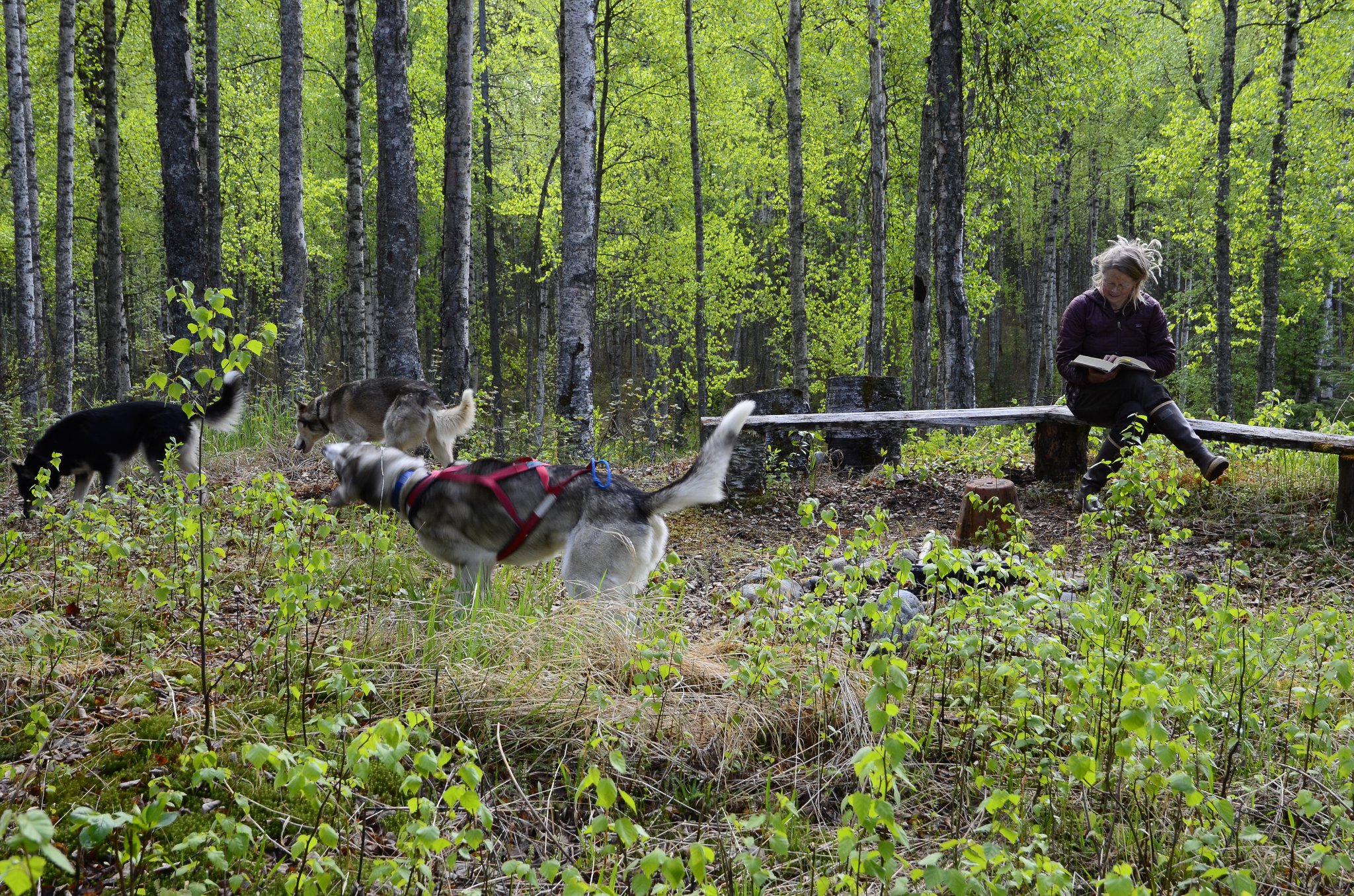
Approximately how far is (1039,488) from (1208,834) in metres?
6.66

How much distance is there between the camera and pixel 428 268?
3497 centimetres

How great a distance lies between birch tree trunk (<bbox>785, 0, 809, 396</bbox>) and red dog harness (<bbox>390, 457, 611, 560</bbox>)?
375 inches

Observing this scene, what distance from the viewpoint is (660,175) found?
905 inches

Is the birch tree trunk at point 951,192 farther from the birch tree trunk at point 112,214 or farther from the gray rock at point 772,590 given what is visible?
the birch tree trunk at point 112,214

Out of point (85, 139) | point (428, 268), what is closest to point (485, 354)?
point (428, 268)

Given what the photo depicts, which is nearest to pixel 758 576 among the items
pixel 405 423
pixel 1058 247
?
pixel 405 423

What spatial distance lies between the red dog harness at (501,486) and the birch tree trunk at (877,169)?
9922 millimetres

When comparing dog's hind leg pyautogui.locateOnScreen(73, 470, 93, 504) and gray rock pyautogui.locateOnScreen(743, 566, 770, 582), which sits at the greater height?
dog's hind leg pyautogui.locateOnScreen(73, 470, 93, 504)

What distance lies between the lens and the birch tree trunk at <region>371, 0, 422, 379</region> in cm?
881

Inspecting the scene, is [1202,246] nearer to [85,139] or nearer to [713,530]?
[713,530]

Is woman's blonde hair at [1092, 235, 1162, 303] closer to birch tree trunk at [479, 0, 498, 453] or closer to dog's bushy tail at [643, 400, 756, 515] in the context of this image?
dog's bushy tail at [643, 400, 756, 515]

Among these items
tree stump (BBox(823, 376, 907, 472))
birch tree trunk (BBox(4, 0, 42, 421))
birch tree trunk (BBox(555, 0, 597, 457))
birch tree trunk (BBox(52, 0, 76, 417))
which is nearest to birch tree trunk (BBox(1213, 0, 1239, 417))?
tree stump (BBox(823, 376, 907, 472))

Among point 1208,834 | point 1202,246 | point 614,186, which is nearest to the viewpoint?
point 1208,834

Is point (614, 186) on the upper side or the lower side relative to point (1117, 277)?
upper
